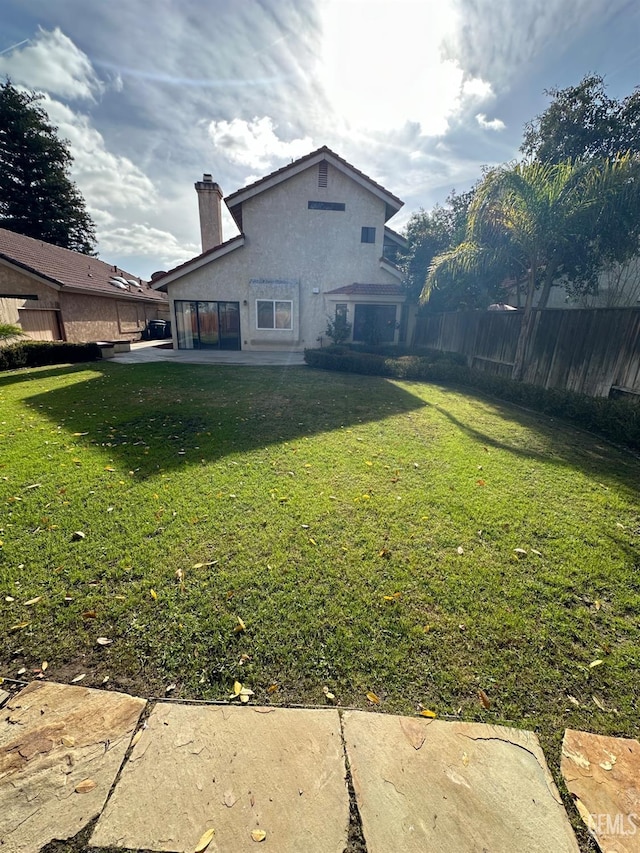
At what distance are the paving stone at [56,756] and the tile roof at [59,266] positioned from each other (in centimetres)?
1954

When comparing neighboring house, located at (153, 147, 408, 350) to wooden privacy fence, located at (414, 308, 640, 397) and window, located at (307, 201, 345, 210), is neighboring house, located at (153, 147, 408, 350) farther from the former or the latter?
wooden privacy fence, located at (414, 308, 640, 397)

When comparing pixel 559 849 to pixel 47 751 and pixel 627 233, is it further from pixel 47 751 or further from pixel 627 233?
pixel 627 233

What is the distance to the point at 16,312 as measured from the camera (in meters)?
13.7

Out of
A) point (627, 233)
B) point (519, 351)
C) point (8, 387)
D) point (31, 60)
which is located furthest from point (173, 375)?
point (627, 233)

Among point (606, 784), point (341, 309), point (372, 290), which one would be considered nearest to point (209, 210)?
point (341, 309)

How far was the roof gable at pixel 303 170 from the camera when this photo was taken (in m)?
16.3

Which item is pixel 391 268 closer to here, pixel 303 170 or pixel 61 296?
pixel 303 170

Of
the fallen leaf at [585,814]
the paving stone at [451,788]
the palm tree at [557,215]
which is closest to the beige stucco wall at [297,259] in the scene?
the palm tree at [557,215]

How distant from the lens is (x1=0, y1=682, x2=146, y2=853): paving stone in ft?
4.60

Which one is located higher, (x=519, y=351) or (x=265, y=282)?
(x=265, y=282)

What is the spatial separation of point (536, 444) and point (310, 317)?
14.2 meters

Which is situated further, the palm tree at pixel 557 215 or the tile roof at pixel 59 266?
the tile roof at pixel 59 266

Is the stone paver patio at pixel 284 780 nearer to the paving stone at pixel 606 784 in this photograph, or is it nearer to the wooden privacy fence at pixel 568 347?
the paving stone at pixel 606 784

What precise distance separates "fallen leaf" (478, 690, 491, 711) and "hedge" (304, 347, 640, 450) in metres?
6.28
